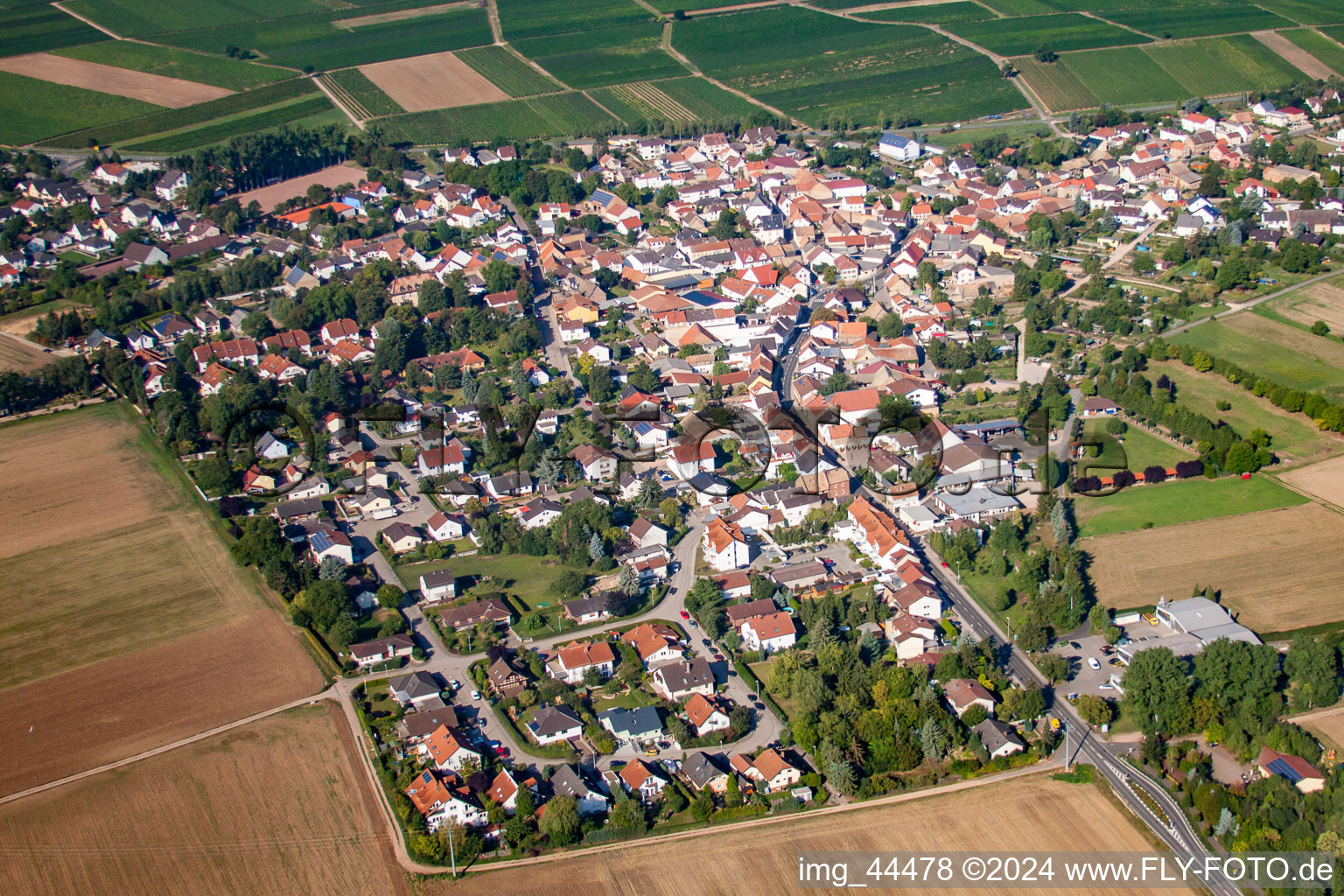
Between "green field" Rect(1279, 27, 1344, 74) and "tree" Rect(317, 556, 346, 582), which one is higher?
"green field" Rect(1279, 27, 1344, 74)

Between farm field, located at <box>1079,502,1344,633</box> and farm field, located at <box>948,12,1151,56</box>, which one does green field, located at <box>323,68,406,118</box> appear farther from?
farm field, located at <box>1079,502,1344,633</box>

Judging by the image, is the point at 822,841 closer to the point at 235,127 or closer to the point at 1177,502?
the point at 1177,502

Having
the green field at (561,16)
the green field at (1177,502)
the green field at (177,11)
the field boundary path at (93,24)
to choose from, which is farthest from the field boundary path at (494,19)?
the green field at (1177,502)

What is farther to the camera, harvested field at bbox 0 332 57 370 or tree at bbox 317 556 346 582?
harvested field at bbox 0 332 57 370

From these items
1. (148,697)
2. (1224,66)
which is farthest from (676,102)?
(148,697)

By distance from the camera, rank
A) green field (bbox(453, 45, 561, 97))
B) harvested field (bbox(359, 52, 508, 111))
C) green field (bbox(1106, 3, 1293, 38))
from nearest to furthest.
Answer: harvested field (bbox(359, 52, 508, 111)) → green field (bbox(453, 45, 561, 97)) → green field (bbox(1106, 3, 1293, 38))

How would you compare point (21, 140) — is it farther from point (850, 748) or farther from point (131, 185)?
point (850, 748)

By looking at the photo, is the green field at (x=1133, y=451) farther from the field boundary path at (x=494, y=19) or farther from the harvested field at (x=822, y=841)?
the field boundary path at (x=494, y=19)

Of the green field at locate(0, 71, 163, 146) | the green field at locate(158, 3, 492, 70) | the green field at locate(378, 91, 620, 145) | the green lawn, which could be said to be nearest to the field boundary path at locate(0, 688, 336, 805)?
the green lawn
